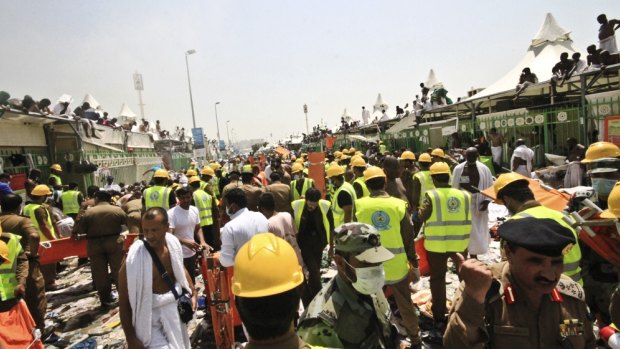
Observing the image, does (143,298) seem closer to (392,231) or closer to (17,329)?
(17,329)

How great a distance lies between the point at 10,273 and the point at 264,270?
3803 mm

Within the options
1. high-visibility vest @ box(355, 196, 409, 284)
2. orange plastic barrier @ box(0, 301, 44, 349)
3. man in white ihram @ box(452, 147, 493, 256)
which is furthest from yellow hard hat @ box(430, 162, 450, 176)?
orange plastic barrier @ box(0, 301, 44, 349)

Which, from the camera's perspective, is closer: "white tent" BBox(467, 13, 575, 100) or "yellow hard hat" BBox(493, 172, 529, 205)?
"yellow hard hat" BBox(493, 172, 529, 205)

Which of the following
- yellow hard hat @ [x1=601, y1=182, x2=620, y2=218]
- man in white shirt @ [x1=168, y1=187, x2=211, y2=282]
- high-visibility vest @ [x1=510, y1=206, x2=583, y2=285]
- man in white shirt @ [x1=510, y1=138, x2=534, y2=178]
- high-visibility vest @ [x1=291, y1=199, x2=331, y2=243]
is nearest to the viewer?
yellow hard hat @ [x1=601, y1=182, x2=620, y2=218]

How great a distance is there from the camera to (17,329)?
3.49 meters

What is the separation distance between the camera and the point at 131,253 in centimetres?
296

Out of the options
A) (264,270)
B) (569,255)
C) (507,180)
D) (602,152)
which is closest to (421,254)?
(507,180)

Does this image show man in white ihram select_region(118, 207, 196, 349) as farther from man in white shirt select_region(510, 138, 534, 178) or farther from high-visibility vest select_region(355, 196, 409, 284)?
man in white shirt select_region(510, 138, 534, 178)

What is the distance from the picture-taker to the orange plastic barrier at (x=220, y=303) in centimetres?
421


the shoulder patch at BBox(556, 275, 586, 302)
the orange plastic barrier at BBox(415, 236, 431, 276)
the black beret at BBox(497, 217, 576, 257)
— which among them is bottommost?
the orange plastic barrier at BBox(415, 236, 431, 276)

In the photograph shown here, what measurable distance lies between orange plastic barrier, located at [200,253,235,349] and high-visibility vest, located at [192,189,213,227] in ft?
9.53

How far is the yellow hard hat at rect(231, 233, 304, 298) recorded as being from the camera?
4.84ft

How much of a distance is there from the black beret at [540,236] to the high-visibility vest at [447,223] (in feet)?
9.13

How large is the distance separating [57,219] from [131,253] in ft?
22.5
